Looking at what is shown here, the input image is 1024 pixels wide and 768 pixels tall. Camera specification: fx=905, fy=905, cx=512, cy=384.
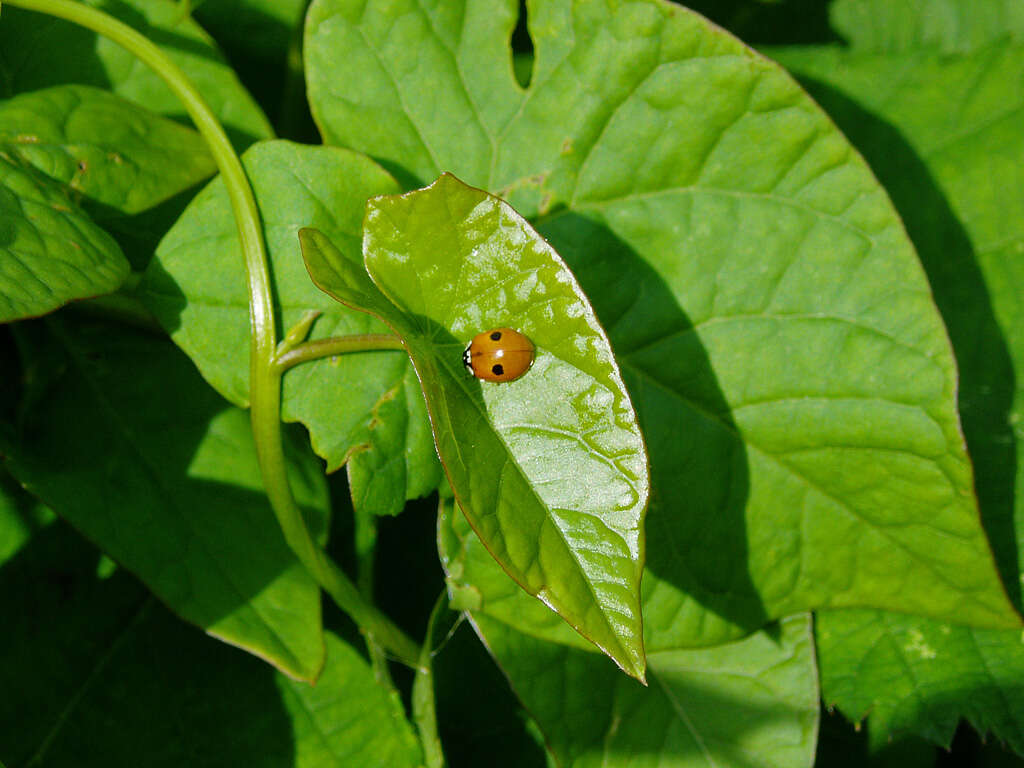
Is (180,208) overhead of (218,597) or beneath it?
overhead

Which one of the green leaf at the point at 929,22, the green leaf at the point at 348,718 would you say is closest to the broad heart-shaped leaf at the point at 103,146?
the green leaf at the point at 348,718

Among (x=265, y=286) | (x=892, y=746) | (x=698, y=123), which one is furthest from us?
(x=892, y=746)

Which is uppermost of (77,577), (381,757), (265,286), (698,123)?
(698,123)

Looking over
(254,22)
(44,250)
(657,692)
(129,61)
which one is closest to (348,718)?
(657,692)

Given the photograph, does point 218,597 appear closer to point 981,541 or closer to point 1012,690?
point 981,541

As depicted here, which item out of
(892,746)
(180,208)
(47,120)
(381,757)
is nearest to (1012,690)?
(892,746)

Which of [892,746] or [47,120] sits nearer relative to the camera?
[47,120]

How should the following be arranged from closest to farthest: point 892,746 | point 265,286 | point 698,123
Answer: point 265,286
point 698,123
point 892,746

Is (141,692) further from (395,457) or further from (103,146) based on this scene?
(103,146)
